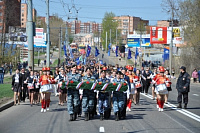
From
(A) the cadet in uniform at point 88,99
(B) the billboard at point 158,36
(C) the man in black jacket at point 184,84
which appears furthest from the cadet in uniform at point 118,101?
(B) the billboard at point 158,36

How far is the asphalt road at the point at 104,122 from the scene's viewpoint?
39.7 ft

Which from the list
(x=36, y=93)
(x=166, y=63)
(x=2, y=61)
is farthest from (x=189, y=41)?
(x=36, y=93)

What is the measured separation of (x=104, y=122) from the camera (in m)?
13.8

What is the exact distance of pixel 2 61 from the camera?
52.0 m

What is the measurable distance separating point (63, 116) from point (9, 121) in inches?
84.6

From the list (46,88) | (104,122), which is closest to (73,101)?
(104,122)

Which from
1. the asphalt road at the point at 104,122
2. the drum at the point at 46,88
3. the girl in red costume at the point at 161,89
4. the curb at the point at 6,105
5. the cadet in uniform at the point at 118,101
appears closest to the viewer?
the asphalt road at the point at 104,122

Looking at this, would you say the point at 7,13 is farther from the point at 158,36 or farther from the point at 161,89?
the point at 161,89

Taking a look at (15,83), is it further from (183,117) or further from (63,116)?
(183,117)

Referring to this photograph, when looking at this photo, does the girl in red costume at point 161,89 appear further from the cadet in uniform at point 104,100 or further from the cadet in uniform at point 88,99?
the cadet in uniform at point 88,99

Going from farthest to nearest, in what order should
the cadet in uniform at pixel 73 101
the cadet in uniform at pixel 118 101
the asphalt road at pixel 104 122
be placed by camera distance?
the cadet in uniform at pixel 118 101 < the cadet in uniform at pixel 73 101 < the asphalt road at pixel 104 122

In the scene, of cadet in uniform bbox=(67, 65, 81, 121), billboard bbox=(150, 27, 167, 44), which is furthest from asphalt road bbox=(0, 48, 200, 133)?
billboard bbox=(150, 27, 167, 44)

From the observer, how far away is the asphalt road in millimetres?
12091

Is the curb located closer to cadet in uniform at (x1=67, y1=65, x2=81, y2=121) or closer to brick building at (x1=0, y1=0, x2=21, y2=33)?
cadet in uniform at (x1=67, y1=65, x2=81, y2=121)
